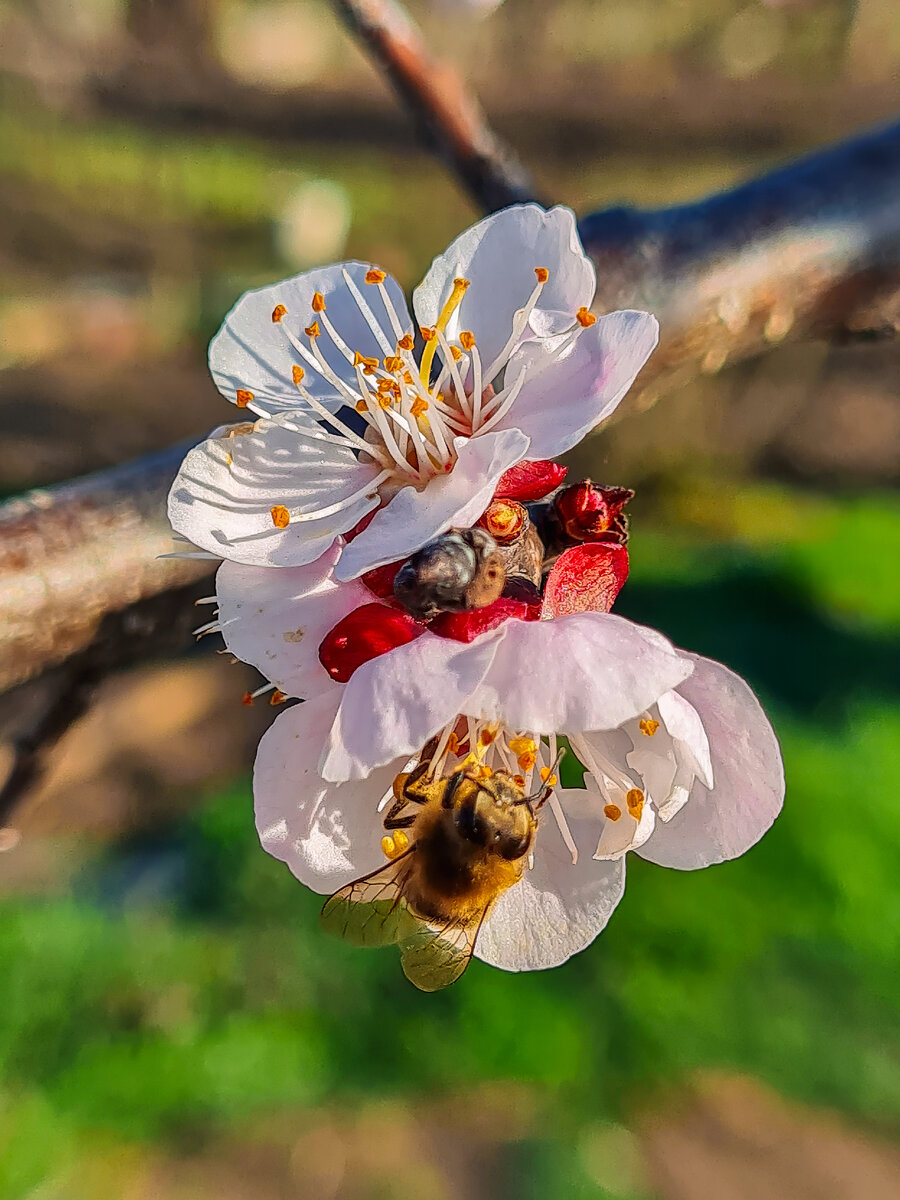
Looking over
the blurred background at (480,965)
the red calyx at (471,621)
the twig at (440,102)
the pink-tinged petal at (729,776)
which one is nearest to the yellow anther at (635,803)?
the pink-tinged petal at (729,776)

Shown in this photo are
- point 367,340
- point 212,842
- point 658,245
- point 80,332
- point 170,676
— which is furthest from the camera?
point 80,332

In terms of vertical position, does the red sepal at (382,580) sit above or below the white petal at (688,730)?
above

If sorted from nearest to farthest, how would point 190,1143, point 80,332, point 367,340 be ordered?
point 367,340 → point 190,1143 → point 80,332

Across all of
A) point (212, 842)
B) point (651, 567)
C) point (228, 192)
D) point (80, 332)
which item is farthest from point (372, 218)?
point (212, 842)

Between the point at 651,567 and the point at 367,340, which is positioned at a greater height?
the point at 367,340

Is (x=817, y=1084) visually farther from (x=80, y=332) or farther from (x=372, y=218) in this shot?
(x=372, y=218)

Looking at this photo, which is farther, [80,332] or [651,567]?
[80,332]

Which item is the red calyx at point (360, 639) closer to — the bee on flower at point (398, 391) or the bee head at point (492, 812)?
the bee on flower at point (398, 391)
